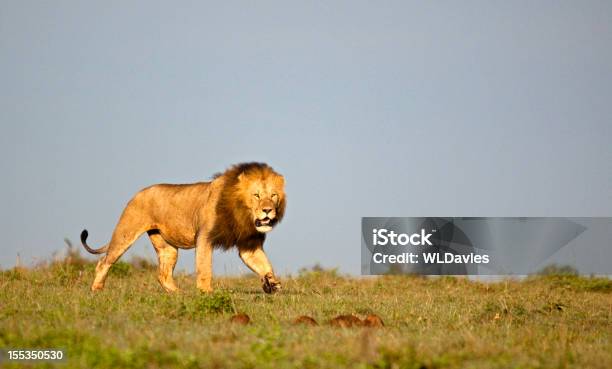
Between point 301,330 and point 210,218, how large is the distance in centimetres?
490

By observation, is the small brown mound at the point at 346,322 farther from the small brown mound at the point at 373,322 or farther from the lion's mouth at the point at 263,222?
the lion's mouth at the point at 263,222

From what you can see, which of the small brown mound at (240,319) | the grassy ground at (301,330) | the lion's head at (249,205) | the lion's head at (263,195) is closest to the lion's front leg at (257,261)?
the lion's head at (249,205)

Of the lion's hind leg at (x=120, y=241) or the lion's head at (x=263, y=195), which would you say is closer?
the lion's head at (x=263, y=195)

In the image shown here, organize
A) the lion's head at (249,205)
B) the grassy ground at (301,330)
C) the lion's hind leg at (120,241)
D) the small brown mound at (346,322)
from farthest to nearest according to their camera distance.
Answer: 1. the lion's hind leg at (120,241)
2. the lion's head at (249,205)
3. the small brown mound at (346,322)
4. the grassy ground at (301,330)

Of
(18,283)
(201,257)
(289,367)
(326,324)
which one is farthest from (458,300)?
(289,367)

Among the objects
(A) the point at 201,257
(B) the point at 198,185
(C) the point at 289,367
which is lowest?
(C) the point at 289,367

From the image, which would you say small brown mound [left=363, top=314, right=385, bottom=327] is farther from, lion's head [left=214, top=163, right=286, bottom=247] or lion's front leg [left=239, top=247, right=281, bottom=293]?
lion's front leg [left=239, top=247, right=281, bottom=293]

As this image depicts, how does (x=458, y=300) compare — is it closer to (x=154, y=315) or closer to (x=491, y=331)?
(x=491, y=331)

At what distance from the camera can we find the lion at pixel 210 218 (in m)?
12.8

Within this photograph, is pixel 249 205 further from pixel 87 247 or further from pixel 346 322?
pixel 346 322

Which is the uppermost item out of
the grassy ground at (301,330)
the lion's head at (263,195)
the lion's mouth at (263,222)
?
the lion's head at (263,195)

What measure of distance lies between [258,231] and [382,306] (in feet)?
7.69

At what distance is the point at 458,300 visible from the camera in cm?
1338

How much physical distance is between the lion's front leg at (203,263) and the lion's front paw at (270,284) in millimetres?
726
